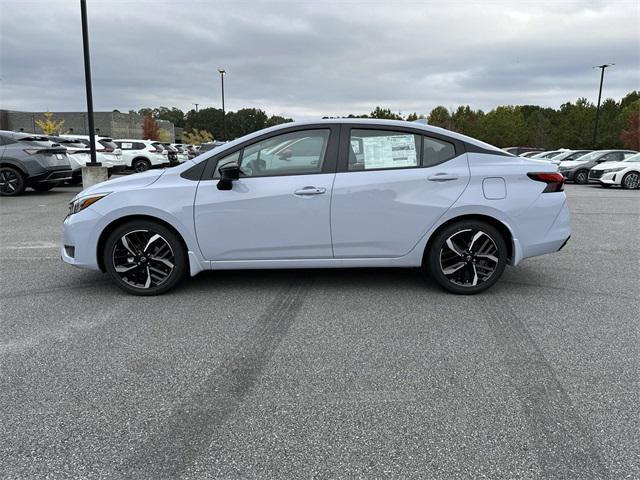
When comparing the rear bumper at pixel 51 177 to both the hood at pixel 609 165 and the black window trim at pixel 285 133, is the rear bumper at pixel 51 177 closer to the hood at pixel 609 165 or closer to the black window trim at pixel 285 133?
the black window trim at pixel 285 133

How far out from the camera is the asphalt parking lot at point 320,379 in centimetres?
230

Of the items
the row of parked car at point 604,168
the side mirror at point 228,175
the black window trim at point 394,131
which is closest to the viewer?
the side mirror at point 228,175

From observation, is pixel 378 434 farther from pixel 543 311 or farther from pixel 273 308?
pixel 543 311

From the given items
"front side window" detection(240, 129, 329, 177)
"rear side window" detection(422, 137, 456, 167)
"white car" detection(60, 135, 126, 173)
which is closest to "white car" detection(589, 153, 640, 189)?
"rear side window" detection(422, 137, 456, 167)

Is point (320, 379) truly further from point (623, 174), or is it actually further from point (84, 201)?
point (623, 174)

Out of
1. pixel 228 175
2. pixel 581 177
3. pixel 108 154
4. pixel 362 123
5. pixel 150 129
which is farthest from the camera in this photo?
pixel 150 129

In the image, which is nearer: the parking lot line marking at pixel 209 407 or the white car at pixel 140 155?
the parking lot line marking at pixel 209 407

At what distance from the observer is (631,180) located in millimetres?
17391

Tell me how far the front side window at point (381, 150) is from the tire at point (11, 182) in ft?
36.4

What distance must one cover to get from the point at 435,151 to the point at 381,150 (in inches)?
19.8

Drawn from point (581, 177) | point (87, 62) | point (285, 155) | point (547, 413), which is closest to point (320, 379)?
point (547, 413)

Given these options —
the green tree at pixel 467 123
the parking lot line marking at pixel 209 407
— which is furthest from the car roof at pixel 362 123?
the green tree at pixel 467 123

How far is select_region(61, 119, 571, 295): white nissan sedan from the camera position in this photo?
446cm

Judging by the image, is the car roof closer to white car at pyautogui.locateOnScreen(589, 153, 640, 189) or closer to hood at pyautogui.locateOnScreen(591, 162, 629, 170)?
white car at pyautogui.locateOnScreen(589, 153, 640, 189)
